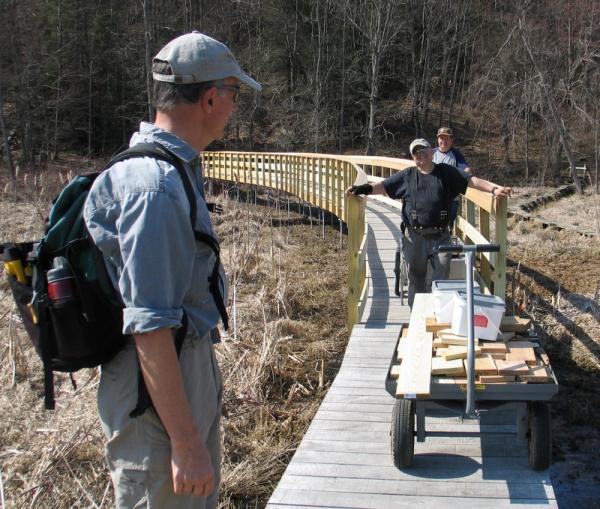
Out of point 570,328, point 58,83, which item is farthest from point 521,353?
point 58,83

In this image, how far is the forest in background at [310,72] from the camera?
1082 inches

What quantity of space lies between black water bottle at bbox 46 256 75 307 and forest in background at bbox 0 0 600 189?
80.1ft

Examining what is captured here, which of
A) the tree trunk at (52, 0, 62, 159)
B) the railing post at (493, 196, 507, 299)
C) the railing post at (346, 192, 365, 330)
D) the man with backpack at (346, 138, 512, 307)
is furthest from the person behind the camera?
the tree trunk at (52, 0, 62, 159)

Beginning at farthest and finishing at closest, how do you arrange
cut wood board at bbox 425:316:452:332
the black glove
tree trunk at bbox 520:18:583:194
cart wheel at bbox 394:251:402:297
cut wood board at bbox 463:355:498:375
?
tree trunk at bbox 520:18:583:194, cart wheel at bbox 394:251:402:297, the black glove, cut wood board at bbox 425:316:452:332, cut wood board at bbox 463:355:498:375

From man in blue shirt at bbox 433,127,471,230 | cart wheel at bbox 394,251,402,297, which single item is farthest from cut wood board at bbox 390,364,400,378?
man in blue shirt at bbox 433,127,471,230

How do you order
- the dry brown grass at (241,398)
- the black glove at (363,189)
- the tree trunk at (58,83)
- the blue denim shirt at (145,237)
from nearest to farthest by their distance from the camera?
the blue denim shirt at (145,237) → the dry brown grass at (241,398) → the black glove at (363,189) → the tree trunk at (58,83)

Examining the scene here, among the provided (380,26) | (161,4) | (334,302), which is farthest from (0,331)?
(161,4)

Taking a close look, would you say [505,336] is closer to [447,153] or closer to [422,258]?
[422,258]

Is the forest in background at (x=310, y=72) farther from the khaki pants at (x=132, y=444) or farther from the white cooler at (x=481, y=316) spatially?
the khaki pants at (x=132, y=444)

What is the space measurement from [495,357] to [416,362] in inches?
15.8

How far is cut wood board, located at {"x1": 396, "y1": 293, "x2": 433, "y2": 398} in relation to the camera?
3.22 meters

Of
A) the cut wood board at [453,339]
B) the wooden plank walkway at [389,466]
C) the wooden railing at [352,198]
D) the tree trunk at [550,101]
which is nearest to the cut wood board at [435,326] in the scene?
the cut wood board at [453,339]

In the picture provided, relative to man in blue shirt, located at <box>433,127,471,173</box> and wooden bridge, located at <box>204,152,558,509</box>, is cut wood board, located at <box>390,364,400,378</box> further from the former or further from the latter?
man in blue shirt, located at <box>433,127,471,173</box>

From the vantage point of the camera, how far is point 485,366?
3348 millimetres
